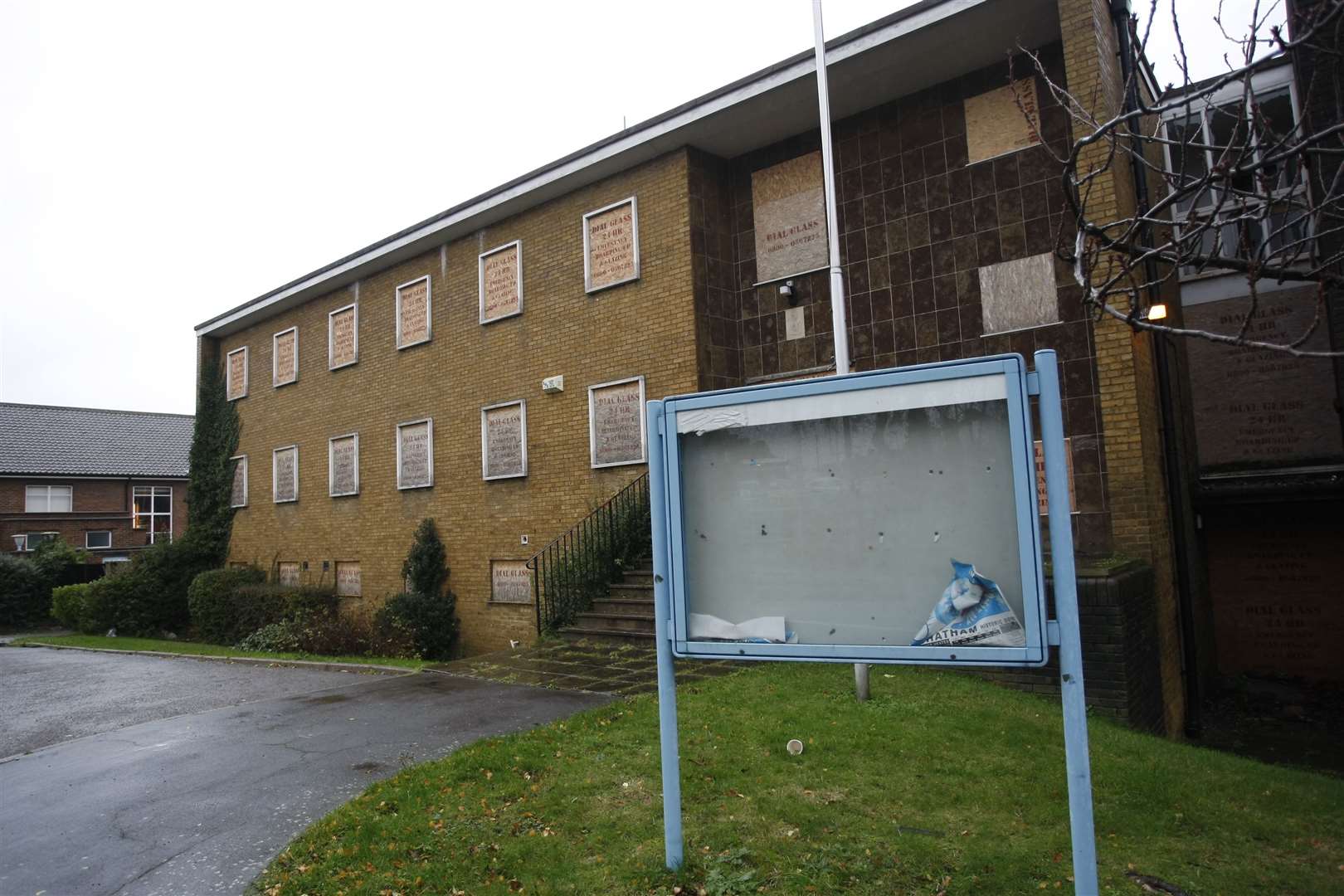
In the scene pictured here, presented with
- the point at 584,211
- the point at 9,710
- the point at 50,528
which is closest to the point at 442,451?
the point at 584,211

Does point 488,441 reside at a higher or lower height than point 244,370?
lower

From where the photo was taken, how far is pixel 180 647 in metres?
18.3

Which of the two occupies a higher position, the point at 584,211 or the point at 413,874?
the point at 584,211

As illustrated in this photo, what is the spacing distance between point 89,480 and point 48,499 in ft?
5.73

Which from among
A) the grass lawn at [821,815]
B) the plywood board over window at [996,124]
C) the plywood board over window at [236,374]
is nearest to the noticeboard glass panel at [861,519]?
the grass lawn at [821,815]

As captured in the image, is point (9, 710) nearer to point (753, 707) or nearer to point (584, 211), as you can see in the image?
point (753, 707)

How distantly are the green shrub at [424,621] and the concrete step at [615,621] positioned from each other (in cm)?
526

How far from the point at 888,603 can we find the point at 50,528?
4206cm

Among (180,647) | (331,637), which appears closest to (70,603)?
(180,647)

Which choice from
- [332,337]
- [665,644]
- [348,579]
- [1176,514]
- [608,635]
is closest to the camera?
[665,644]

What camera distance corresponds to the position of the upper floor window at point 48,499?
36188 millimetres

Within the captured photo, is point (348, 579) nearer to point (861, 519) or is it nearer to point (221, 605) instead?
point (221, 605)

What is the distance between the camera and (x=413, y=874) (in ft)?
14.0

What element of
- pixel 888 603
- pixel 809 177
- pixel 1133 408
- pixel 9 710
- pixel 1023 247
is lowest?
pixel 9 710
